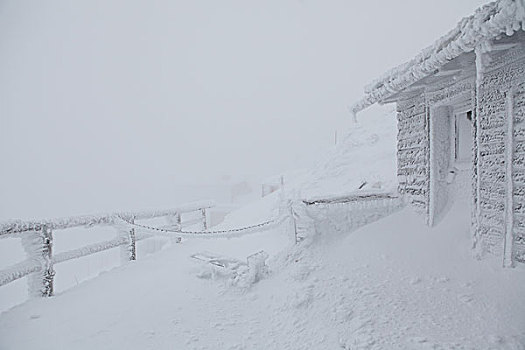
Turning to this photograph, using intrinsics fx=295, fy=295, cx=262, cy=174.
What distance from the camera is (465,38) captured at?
3.31 m

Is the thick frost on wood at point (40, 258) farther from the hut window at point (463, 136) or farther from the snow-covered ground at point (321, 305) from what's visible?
the hut window at point (463, 136)

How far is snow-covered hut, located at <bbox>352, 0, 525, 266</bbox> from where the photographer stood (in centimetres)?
339

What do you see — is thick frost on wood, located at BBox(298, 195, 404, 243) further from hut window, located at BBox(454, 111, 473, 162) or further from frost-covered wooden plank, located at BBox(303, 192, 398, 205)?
hut window, located at BBox(454, 111, 473, 162)

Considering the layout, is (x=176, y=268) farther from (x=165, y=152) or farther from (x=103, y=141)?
(x=103, y=141)

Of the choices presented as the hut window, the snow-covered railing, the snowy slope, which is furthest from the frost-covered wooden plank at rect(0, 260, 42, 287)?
the snowy slope

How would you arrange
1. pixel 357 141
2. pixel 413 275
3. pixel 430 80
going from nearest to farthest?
1. pixel 413 275
2. pixel 430 80
3. pixel 357 141

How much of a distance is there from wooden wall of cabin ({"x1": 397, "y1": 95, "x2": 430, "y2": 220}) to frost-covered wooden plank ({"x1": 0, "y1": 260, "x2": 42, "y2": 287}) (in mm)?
6695

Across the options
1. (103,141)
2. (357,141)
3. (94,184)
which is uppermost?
(103,141)

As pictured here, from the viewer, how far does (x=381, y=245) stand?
203 inches

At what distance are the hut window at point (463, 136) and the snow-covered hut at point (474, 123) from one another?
0.02 m

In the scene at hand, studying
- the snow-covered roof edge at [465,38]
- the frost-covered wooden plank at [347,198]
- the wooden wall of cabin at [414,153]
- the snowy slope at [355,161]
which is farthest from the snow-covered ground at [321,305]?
the snowy slope at [355,161]

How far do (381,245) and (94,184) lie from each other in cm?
9704

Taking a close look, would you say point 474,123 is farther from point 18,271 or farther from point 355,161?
point 355,161

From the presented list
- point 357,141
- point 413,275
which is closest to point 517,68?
point 413,275
